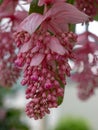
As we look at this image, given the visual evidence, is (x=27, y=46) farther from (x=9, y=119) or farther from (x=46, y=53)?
(x=9, y=119)

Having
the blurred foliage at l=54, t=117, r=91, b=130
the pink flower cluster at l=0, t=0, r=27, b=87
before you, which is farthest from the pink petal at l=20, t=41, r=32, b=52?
the blurred foliage at l=54, t=117, r=91, b=130

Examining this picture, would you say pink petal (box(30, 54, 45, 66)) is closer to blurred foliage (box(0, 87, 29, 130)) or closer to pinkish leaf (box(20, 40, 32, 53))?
pinkish leaf (box(20, 40, 32, 53))

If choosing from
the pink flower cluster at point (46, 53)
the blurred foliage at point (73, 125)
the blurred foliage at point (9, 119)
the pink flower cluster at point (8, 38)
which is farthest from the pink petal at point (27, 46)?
the blurred foliage at point (73, 125)

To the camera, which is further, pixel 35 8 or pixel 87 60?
pixel 87 60

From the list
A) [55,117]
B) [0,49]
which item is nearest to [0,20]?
[0,49]

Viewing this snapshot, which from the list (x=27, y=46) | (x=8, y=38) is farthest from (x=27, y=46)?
(x=8, y=38)

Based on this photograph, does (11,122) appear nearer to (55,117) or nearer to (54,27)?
(54,27)

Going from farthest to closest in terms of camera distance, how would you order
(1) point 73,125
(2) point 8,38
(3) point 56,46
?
(1) point 73,125
(2) point 8,38
(3) point 56,46
